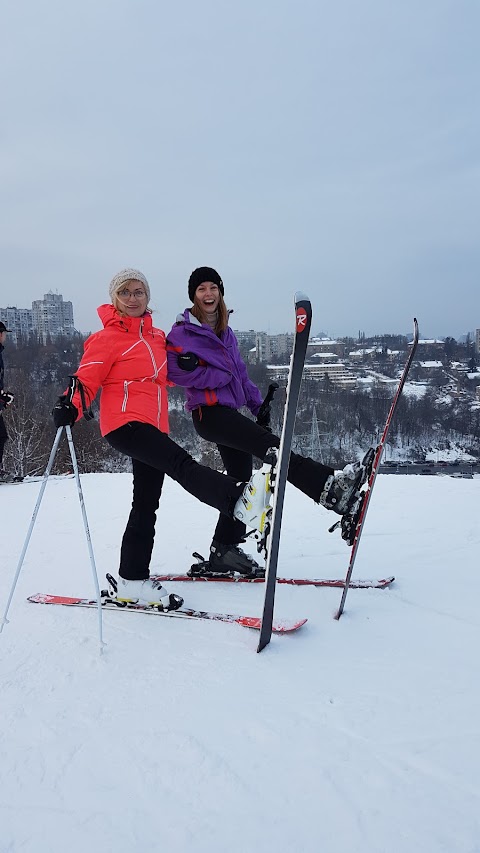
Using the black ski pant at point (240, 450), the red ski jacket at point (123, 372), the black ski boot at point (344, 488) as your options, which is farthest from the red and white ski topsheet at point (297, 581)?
the red ski jacket at point (123, 372)

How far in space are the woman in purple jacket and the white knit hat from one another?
1.01 feet

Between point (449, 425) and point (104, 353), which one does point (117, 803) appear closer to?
point (104, 353)

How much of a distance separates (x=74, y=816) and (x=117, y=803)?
0.11 meters

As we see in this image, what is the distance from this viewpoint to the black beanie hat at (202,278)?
323 cm

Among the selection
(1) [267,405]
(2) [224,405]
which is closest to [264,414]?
(1) [267,405]

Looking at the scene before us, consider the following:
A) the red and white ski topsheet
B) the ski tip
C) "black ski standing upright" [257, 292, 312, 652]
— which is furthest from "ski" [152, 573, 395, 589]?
"black ski standing upright" [257, 292, 312, 652]

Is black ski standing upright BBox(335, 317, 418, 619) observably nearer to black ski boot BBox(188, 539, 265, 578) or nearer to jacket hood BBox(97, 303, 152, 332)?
black ski boot BBox(188, 539, 265, 578)

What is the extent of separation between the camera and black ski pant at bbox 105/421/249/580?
2.41m

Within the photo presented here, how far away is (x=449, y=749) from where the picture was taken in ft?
4.97

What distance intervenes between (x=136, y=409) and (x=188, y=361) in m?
0.44

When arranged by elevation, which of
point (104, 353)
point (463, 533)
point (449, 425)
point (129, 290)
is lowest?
point (449, 425)

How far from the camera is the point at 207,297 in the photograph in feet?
10.3

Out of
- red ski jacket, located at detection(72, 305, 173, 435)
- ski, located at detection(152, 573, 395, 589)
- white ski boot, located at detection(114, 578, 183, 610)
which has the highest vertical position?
red ski jacket, located at detection(72, 305, 173, 435)

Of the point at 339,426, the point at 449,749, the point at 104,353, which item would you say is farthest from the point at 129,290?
the point at 339,426
